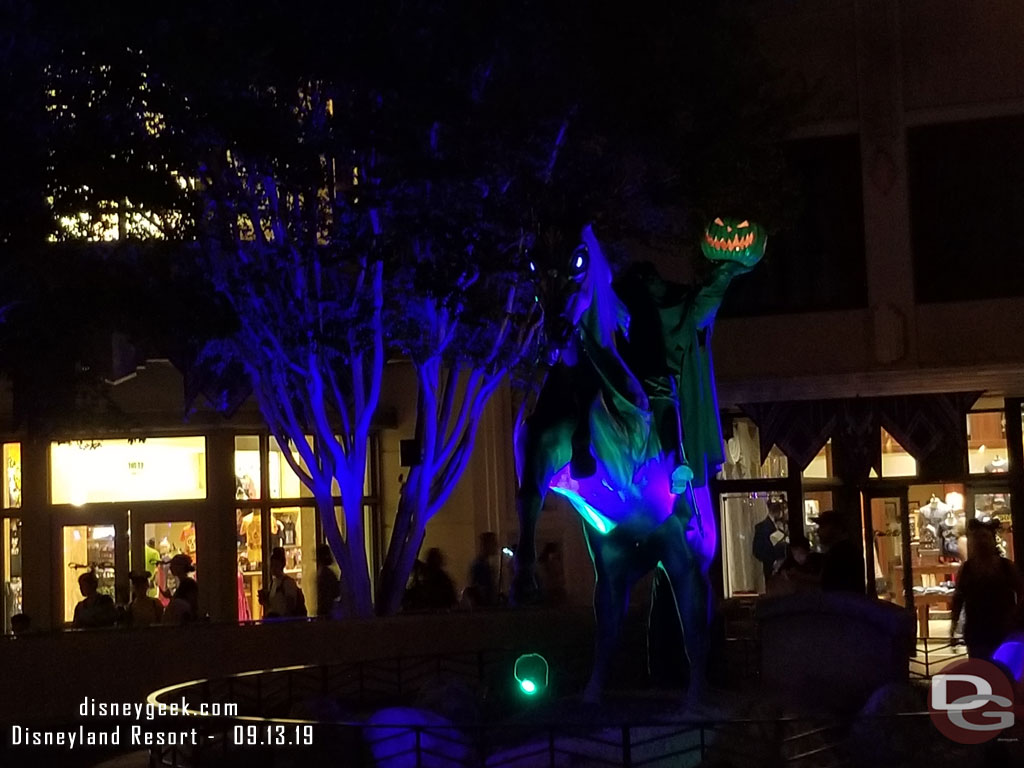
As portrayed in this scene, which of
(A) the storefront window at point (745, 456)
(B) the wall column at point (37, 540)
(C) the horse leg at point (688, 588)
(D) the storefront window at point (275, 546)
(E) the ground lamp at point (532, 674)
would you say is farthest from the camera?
(D) the storefront window at point (275, 546)

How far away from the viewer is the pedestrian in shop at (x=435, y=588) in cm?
1666

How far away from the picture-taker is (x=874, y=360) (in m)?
21.1

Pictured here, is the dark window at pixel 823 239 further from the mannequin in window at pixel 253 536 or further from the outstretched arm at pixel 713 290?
the outstretched arm at pixel 713 290

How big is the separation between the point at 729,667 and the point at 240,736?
17.0 ft

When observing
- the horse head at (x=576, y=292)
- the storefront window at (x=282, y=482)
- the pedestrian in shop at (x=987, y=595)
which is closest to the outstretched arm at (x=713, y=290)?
the horse head at (x=576, y=292)

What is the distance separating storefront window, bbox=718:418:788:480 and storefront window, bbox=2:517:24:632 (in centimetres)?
1129

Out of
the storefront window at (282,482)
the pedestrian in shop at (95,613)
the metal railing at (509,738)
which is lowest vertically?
the metal railing at (509,738)

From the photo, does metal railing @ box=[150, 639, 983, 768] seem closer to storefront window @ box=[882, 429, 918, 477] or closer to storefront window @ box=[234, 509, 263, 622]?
storefront window @ box=[882, 429, 918, 477]

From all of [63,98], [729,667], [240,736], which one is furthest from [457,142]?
[240,736]

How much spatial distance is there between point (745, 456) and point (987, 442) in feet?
11.3

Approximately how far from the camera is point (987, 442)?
69.8 feet

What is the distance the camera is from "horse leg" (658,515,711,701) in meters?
8.50

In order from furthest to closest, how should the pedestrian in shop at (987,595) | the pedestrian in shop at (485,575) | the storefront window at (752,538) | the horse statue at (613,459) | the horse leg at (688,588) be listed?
1. the storefront window at (752,538)
2. the pedestrian in shop at (485,575)
3. the pedestrian in shop at (987,595)
4. the horse leg at (688,588)
5. the horse statue at (613,459)

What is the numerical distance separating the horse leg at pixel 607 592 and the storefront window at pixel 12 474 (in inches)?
689
